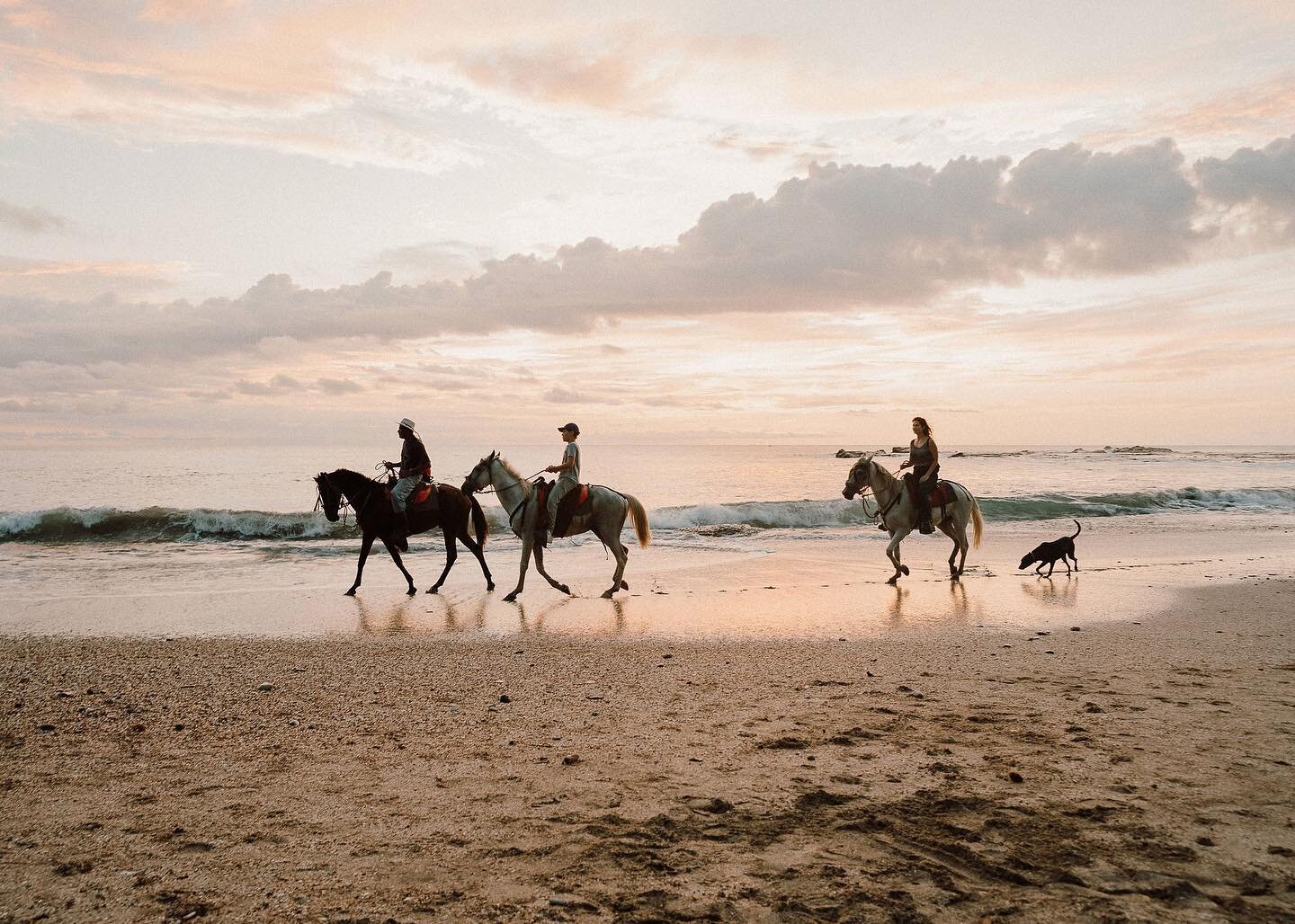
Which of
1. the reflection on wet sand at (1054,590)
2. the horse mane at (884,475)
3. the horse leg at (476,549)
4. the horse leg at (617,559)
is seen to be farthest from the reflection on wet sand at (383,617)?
the reflection on wet sand at (1054,590)

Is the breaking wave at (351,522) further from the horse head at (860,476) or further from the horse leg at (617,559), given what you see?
the horse leg at (617,559)

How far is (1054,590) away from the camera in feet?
41.2

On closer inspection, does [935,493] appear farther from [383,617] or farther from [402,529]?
[383,617]

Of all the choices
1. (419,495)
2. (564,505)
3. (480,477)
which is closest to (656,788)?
(564,505)

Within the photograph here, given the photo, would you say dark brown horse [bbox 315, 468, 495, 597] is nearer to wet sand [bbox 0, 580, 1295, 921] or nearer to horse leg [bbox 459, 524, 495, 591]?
horse leg [bbox 459, 524, 495, 591]

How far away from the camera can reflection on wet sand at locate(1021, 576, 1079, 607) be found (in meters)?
11.5

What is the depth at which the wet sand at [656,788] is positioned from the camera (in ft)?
10.6

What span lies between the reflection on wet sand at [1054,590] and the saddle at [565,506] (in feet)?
22.5

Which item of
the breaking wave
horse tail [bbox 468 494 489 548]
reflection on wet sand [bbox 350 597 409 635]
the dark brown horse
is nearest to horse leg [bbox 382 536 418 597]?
the dark brown horse

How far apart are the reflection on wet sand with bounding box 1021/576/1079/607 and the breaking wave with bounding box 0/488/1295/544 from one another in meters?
11.4

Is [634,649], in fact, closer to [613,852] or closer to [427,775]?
[427,775]

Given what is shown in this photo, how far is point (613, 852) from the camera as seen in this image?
3615 mm

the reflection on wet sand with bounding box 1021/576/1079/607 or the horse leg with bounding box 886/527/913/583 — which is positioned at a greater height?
the horse leg with bounding box 886/527/913/583

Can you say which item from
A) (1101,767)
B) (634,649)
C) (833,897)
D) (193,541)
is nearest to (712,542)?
(634,649)
